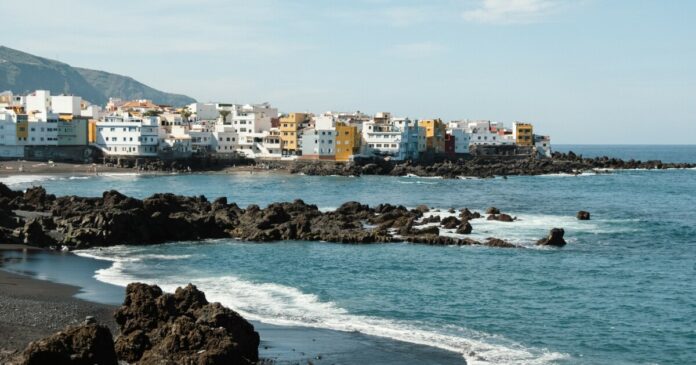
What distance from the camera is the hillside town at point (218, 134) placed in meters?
98.5

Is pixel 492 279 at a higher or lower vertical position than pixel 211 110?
lower

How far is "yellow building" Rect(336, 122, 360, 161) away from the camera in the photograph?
98.6 meters

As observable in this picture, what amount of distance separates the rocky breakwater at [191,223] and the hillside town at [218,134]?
50.9 m

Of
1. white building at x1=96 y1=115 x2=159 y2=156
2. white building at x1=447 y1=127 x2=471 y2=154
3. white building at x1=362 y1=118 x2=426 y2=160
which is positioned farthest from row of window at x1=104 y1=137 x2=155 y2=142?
white building at x1=447 y1=127 x2=471 y2=154

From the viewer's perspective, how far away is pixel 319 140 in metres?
99.6

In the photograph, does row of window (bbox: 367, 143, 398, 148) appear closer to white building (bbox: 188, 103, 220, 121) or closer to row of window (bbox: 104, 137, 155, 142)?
row of window (bbox: 104, 137, 155, 142)

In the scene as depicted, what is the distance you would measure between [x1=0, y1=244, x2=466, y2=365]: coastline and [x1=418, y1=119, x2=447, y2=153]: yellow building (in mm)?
92064

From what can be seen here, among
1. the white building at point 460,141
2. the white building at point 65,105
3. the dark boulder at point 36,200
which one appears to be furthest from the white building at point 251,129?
the dark boulder at point 36,200

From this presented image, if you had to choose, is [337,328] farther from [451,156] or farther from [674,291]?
[451,156]

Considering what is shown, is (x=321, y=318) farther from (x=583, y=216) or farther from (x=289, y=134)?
(x=289, y=134)

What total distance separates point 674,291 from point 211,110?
107 m

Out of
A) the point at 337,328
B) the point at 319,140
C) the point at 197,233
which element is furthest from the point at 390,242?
the point at 319,140

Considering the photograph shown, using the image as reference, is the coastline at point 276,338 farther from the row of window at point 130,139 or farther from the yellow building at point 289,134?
the yellow building at point 289,134

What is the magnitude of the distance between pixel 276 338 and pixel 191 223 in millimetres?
21567
